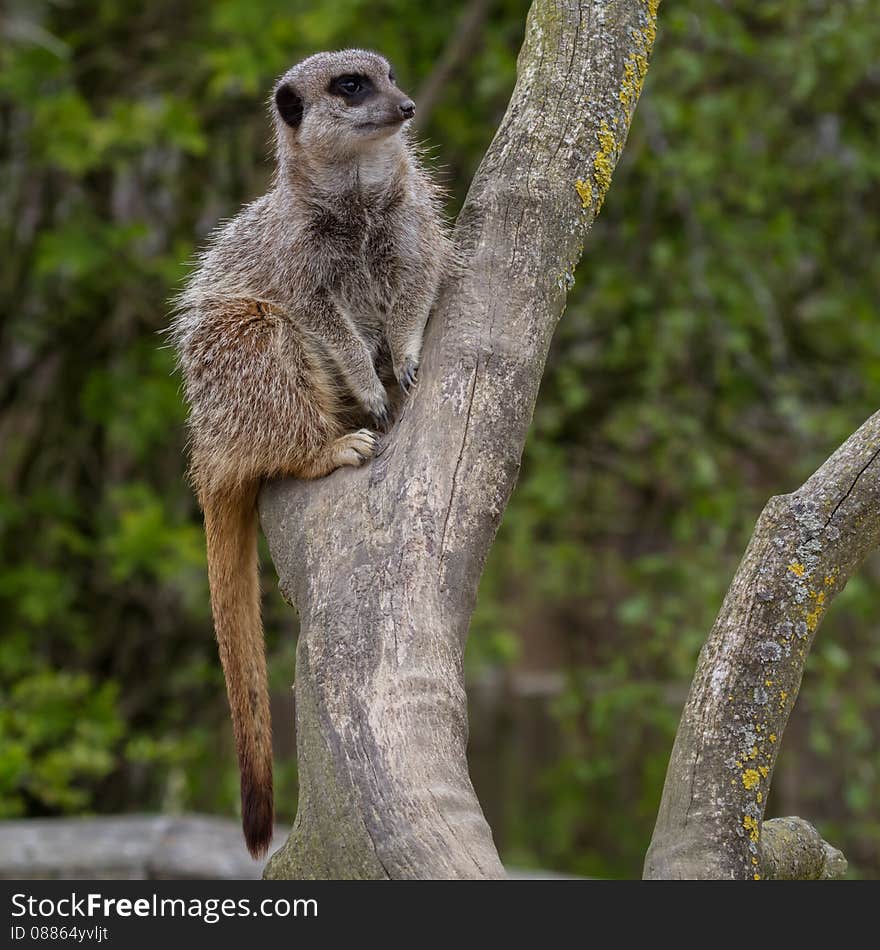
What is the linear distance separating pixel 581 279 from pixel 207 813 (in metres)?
2.65

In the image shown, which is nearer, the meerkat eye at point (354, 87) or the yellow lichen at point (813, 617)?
the yellow lichen at point (813, 617)

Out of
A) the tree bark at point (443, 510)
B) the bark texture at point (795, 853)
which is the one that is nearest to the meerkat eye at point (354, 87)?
the tree bark at point (443, 510)

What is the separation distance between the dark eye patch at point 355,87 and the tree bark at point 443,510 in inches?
20.6

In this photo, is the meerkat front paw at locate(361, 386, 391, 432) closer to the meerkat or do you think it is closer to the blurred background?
the meerkat

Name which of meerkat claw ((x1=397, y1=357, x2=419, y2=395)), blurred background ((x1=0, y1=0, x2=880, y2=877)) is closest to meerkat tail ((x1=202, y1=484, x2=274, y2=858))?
meerkat claw ((x1=397, y1=357, x2=419, y2=395))

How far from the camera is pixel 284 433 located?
228 centimetres

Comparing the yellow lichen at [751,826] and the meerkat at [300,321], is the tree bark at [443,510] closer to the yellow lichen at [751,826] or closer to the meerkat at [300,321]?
the meerkat at [300,321]

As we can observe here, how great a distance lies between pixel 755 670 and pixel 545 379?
10.4 feet

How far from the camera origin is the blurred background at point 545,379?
4070 mm

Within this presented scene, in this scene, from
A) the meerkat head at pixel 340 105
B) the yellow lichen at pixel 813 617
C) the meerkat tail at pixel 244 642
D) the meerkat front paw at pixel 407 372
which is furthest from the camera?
the meerkat head at pixel 340 105

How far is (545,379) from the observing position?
4793 mm

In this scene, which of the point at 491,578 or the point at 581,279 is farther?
the point at 491,578

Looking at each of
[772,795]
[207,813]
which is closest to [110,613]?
[207,813]
